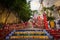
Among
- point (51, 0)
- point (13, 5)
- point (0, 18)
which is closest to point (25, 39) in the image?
point (0, 18)

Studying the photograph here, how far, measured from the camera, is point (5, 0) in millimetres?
5797

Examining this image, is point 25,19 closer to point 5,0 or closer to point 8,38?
point 5,0

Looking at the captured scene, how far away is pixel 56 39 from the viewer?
10.5 feet

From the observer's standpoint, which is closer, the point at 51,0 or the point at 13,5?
the point at 13,5

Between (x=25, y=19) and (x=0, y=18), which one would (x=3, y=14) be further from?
(x=25, y=19)

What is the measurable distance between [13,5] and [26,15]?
2.82m

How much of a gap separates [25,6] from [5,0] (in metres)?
2.25

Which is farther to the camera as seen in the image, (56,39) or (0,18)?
(0,18)

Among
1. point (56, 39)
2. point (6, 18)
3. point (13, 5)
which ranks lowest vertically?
point (56, 39)

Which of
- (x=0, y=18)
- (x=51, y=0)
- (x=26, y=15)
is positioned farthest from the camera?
(x=51, y=0)

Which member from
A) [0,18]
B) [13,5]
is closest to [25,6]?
[13,5]

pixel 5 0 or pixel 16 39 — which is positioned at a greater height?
pixel 5 0

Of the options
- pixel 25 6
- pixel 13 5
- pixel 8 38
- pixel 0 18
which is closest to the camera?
pixel 8 38

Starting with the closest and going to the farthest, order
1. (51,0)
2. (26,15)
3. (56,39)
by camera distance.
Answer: (56,39), (26,15), (51,0)
